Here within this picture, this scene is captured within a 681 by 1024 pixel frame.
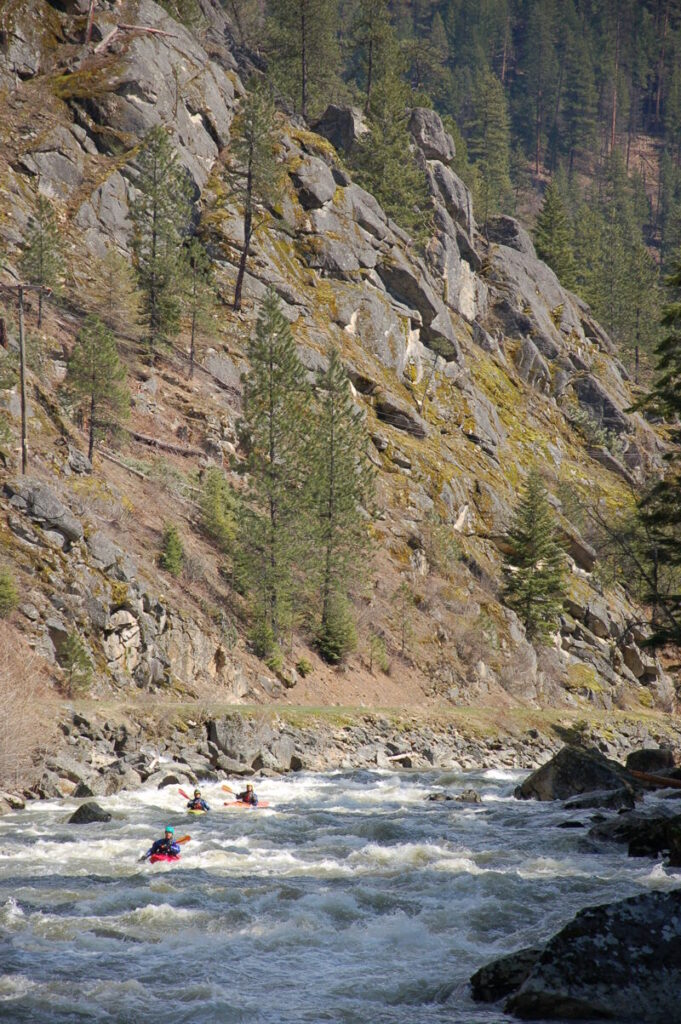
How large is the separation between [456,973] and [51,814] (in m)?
12.0

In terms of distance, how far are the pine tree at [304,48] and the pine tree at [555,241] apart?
26.5 m

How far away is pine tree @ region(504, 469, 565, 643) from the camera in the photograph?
5006 cm

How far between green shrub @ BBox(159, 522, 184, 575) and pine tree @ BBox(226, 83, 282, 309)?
23996 millimetres

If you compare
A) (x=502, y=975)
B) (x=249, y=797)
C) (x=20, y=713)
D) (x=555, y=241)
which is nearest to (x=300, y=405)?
(x=249, y=797)

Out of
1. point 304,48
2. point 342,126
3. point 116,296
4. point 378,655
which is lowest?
point 378,655

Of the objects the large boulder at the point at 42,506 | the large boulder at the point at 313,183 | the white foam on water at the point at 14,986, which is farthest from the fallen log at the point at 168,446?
the white foam on water at the point at 14,986

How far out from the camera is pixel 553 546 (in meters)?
51.5

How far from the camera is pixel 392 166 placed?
233 feet

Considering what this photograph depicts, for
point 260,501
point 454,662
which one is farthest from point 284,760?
point 454,662

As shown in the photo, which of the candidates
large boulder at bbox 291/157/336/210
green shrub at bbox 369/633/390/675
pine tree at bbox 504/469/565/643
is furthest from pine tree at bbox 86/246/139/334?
pine tree at bbox 504/469/565/643

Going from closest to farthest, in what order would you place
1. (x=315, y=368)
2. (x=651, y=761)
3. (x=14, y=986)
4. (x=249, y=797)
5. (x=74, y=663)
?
(x=14, y=986)
(x=249, y=797)
(x=74, y=663)
(x=651, y=761)
(x=315, y=368)

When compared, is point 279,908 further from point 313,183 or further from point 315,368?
point 313,183

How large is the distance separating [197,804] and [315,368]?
118 ft

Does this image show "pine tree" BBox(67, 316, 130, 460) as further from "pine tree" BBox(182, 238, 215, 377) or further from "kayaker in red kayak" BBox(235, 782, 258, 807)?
"kayaker in red kayak" BBox(235, 782, 258, 807)
